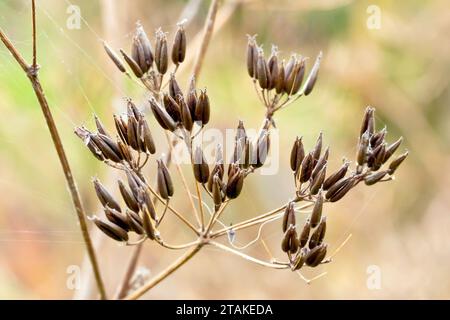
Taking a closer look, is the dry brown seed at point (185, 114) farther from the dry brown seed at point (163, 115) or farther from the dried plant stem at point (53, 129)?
the dried plant stem at point (53, 129)

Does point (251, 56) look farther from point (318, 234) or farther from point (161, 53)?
point (318, 234)

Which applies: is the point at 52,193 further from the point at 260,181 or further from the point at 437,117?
the point at 437,117

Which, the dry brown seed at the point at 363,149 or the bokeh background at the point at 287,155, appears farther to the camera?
the bokeh background at the point at 287,155

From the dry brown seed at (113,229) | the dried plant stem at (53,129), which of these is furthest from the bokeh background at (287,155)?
the dry brown seed at (113,229)

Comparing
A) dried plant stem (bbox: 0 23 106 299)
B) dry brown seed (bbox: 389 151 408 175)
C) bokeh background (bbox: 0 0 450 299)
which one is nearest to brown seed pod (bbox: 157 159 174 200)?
dried plant stem (bbox: 0 23 106 299)

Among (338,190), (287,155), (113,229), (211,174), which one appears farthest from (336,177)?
(287,155)

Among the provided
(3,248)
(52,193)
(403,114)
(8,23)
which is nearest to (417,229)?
(403,114)

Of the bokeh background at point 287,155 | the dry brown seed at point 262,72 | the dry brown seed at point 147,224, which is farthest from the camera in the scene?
the bokeh background at point 287,155
